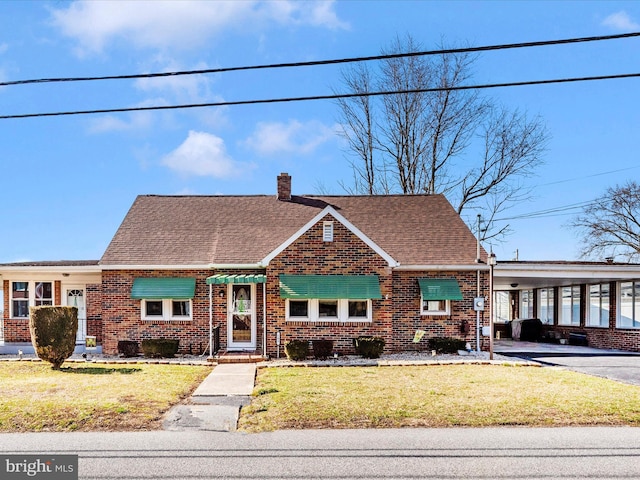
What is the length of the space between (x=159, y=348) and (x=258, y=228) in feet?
19.2

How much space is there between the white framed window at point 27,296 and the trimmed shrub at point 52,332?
20.4 ft

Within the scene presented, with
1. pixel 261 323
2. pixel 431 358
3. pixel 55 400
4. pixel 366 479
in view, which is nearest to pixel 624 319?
pixel 431 358

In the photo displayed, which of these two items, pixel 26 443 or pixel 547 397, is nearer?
pixel 26 443

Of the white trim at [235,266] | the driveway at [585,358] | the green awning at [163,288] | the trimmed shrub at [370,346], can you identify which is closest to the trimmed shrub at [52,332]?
the green awning at [163,288]

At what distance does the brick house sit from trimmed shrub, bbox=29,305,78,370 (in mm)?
3082

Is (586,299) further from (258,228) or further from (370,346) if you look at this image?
(258,228)

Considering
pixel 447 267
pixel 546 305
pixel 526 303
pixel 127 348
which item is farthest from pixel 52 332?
pixel 526 303

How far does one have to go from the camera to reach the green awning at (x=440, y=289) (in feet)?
59.8

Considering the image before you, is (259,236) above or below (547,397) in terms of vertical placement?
above

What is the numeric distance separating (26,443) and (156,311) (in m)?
10.5

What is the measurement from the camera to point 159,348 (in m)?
17.2

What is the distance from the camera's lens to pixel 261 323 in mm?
18125

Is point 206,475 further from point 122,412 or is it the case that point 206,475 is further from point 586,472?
point 586,472

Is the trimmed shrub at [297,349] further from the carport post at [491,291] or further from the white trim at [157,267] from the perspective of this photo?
the carport post at [491,291]
